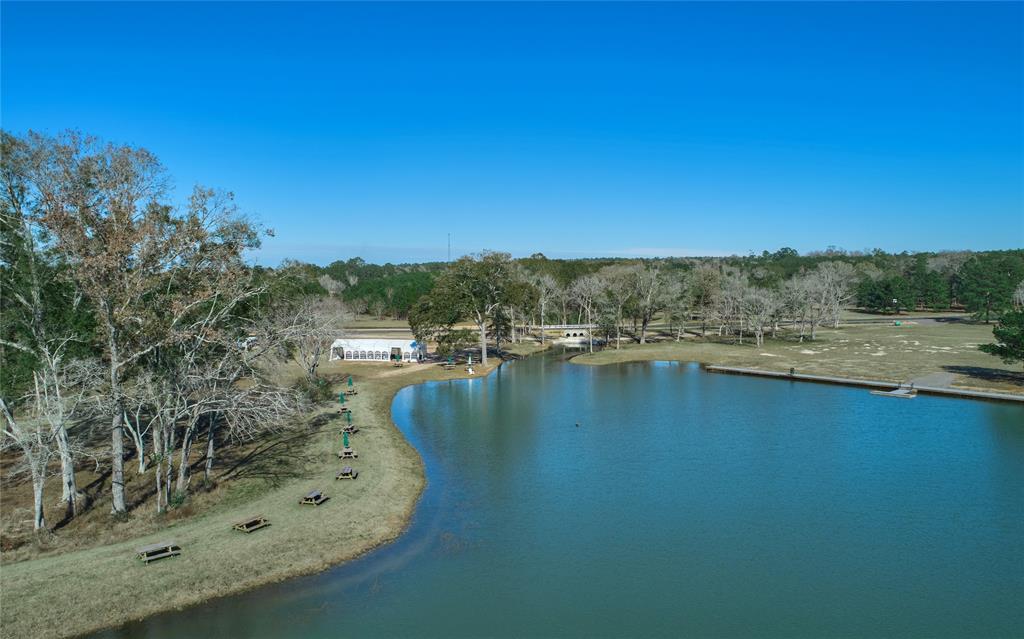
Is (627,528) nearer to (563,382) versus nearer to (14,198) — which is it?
(14,198)

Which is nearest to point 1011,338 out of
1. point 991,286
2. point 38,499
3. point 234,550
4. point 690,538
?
point 690,538

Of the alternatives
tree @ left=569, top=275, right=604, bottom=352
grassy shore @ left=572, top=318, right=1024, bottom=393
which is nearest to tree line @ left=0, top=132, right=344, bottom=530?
grassy shore @ left=572, top=318, right=1024, bottom=393

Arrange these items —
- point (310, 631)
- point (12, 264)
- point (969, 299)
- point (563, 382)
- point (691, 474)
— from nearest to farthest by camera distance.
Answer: point (310, 631)
point (12, 264)
point (691, 474)
point (563, 382)
point (969, 299)

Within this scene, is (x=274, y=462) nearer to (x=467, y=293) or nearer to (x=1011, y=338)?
(x=467, y=293)

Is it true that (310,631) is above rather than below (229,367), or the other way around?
below

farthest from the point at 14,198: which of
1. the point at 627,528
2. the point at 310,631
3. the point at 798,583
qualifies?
the point at 798,583
